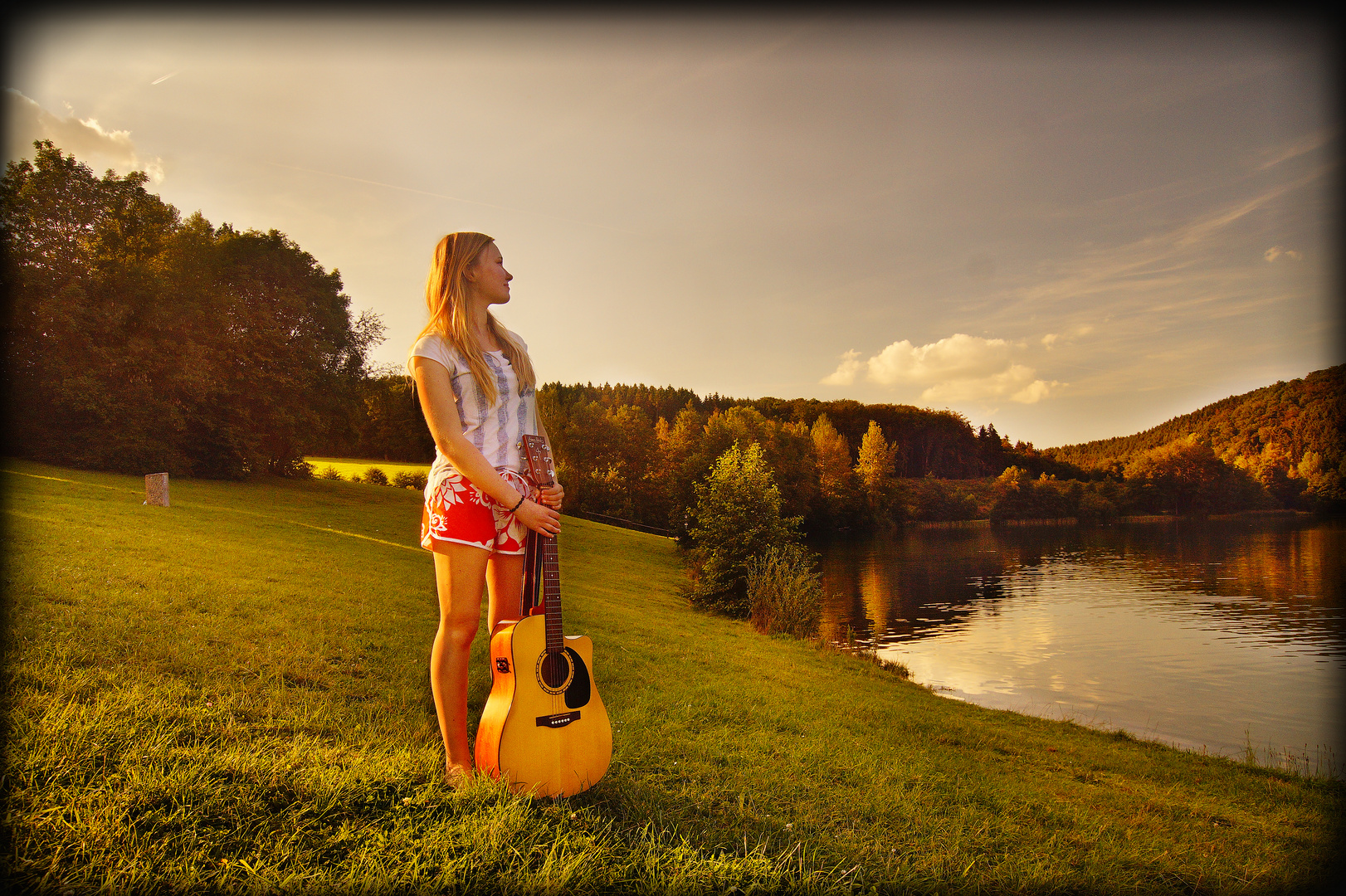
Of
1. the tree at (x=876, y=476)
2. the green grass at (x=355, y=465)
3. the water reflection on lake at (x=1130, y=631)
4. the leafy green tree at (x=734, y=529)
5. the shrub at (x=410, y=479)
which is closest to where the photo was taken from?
the water reflection on lake at (x=1130, y=631)

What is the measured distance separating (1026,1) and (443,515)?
4477 mm

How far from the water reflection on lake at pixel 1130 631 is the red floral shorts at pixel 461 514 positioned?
38.1 feet

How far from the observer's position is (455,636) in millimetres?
2627

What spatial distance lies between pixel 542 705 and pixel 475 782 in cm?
38

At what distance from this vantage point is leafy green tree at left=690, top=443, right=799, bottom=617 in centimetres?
2008

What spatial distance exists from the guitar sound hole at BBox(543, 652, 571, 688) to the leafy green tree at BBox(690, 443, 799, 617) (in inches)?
676

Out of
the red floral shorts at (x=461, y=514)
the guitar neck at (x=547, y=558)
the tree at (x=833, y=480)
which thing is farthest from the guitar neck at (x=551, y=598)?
the tree at (x=833, y=480)

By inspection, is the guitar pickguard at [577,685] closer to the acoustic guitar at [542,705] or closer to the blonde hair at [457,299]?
the acoustic guitar at [542,705]

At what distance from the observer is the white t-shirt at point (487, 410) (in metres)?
2.64

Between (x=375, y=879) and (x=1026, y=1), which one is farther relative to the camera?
(x=1026, y=1)

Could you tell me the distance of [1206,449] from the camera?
63000mm

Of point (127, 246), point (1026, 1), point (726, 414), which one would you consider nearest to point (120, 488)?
point (127, 246)

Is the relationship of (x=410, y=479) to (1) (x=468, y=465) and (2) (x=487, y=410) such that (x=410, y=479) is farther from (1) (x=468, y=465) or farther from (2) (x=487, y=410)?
(1) (x=468, y=465)

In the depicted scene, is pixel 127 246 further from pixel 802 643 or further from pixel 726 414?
pixel 726 414
